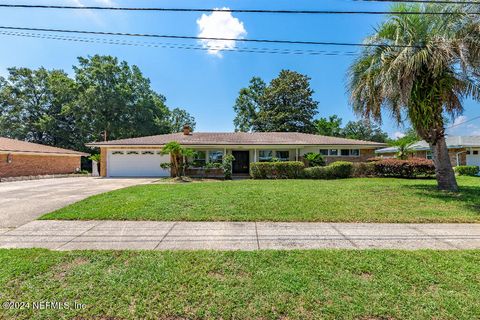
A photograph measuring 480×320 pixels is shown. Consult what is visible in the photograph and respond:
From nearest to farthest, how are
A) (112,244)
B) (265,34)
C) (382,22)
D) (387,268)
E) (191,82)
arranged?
1. (387,268)
2. (112,244)
3. (265,34)
4. (382,22)
5. (191,82)

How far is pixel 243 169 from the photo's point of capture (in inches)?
783

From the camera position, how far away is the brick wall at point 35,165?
17844 mm

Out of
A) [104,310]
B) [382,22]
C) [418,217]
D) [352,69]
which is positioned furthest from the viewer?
[352,69]

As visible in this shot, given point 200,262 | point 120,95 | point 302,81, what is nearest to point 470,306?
point 200,262

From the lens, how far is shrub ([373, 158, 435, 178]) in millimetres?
15320

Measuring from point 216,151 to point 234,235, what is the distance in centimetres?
1463

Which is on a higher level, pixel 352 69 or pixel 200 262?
pixel 352 69

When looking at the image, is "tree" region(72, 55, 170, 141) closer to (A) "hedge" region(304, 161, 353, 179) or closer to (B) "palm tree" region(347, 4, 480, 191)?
(A) "hedge" region(304, 161, 353, 179)

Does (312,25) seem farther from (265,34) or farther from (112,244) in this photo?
(112,244)

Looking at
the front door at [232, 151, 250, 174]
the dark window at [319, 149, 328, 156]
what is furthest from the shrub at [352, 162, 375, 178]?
the front door at [232, 151, 250, 174]

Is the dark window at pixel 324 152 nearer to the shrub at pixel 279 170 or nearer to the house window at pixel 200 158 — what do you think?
the shrub at pixel 279 170

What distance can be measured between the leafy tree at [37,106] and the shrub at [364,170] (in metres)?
33.8

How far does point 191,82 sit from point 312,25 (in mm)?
13380

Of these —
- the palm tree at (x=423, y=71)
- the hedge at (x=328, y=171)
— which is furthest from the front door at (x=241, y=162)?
the palm tree at (x=423, y=71)
